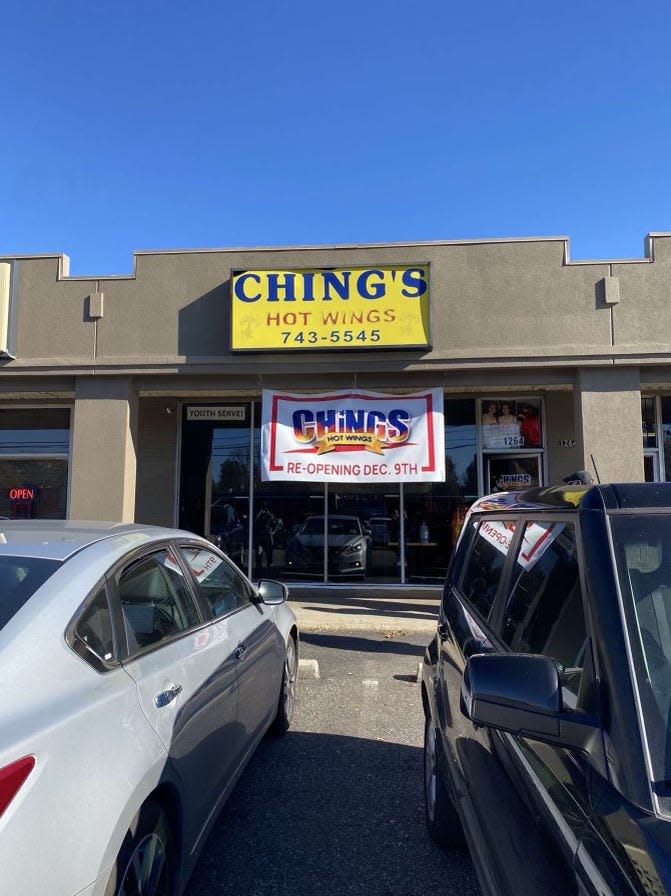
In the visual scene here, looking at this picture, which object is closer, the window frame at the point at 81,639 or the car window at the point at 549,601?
the car window at the point at 549,601

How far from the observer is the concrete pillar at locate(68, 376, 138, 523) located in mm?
9461

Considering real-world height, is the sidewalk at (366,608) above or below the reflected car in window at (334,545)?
below

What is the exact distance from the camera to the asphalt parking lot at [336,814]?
9.64ft

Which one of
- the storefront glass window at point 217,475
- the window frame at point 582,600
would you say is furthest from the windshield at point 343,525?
the window frame at point 582,600

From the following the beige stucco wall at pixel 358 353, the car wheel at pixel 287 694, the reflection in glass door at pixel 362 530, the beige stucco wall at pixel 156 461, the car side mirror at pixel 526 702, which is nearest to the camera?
the car side mirror at pixel 526 702

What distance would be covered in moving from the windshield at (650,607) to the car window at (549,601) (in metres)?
0.17

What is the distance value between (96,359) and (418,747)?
7675 mm

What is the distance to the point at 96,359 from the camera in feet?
32.0

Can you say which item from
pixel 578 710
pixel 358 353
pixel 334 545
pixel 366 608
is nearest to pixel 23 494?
pixel 334 545

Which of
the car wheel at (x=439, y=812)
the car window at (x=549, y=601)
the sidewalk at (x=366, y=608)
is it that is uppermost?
the car window at (x=549, y=601)

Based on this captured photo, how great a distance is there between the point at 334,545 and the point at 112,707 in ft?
30.2

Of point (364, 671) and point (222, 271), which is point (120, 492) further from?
point (364, 671)

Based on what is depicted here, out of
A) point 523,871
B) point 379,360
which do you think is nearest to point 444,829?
point 523,871

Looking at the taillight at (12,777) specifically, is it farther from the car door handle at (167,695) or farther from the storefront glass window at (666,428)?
the storefront glass window at (666,428)
